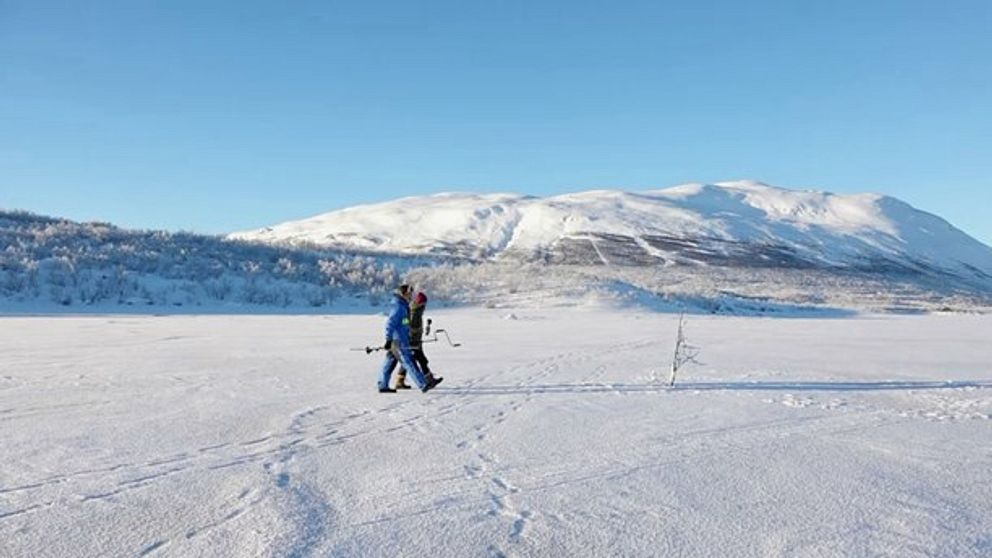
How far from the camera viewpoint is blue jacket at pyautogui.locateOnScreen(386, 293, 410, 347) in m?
11.4

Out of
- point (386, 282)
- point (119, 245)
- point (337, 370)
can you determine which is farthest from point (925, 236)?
point (337, 370)

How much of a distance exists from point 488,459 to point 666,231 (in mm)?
104403

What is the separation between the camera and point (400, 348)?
11.3 meters

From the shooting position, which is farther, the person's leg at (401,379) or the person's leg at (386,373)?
the person's leg at (401,379)

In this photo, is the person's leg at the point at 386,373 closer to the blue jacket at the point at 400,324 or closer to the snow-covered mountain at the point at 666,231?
the blue jacket at the point at 400,324

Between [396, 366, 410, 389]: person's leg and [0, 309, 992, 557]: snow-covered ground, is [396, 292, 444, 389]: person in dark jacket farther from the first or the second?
[0, 309, 992, 557]: snow-covered ground

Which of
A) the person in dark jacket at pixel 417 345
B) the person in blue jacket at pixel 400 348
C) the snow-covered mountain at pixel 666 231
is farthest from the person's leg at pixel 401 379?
the snow-covered mountain at pixel 666 231

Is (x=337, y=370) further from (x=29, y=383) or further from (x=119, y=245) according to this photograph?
(x=119, y=245)

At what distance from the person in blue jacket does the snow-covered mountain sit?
6415 centimetres

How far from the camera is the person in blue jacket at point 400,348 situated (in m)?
11.1

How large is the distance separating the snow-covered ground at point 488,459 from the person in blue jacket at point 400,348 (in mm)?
300

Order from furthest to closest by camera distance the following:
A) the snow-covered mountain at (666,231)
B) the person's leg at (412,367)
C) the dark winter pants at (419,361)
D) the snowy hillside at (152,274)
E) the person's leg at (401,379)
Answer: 1. the snow-covered mountain at (666,231)
2. the snowy hillside at (152,274)
3. the person's leg at (401,379)
4. the dark winter pants at (419,361)
5. the person's leg at (412,367)

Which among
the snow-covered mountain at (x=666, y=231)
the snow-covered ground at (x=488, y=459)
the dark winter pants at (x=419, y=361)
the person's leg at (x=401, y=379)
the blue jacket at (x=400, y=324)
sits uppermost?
the snow-covered mountain at (x=666, y=231)

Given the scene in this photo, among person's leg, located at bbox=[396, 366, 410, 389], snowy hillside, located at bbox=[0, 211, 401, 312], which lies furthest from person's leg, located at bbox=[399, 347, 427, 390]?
snowy hillside, located at bbox=[0, 211, 401, 312]
